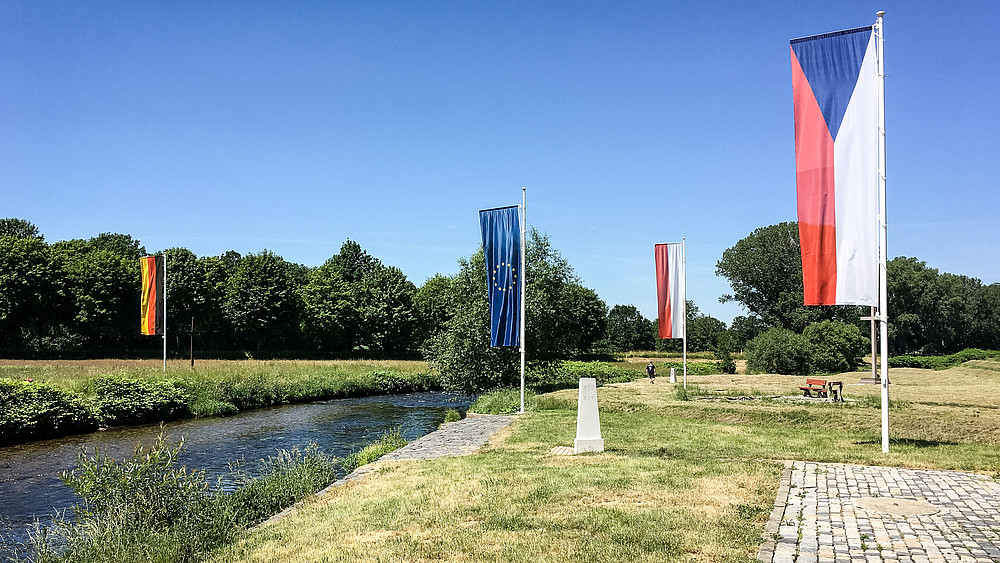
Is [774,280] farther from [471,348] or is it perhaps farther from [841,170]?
[841,170]

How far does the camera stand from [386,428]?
85.3ft

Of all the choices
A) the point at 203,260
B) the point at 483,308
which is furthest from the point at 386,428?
the point at 203,260

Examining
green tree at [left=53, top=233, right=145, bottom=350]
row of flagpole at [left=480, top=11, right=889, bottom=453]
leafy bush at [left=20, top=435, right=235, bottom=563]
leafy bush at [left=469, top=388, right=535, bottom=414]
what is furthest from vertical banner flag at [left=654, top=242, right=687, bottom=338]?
green tree at [left=53, top=233, right=145, bottom=350]

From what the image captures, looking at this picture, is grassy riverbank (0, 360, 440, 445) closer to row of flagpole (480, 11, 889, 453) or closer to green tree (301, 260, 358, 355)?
row of flagpole (480, 11, 889, 453)

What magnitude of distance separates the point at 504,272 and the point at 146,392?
16.4m

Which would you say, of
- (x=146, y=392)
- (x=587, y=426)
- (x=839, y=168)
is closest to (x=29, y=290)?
(x=146, y=392)

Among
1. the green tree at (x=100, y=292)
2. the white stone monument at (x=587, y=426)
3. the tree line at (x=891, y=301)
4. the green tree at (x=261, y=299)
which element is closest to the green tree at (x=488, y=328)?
the white stone monument at (x=587, y=426)

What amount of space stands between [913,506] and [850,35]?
8559 millimetres

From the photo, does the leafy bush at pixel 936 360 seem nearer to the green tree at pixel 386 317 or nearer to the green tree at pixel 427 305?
the green tree at pixel 427 305

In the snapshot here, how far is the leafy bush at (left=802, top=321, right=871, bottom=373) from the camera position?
163ft

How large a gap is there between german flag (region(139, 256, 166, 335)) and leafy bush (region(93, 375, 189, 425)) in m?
9.33

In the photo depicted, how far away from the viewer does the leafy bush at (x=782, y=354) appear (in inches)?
1913

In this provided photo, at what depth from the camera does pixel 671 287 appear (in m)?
Answer: 31.5

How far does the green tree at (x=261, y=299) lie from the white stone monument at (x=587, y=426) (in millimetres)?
64728
